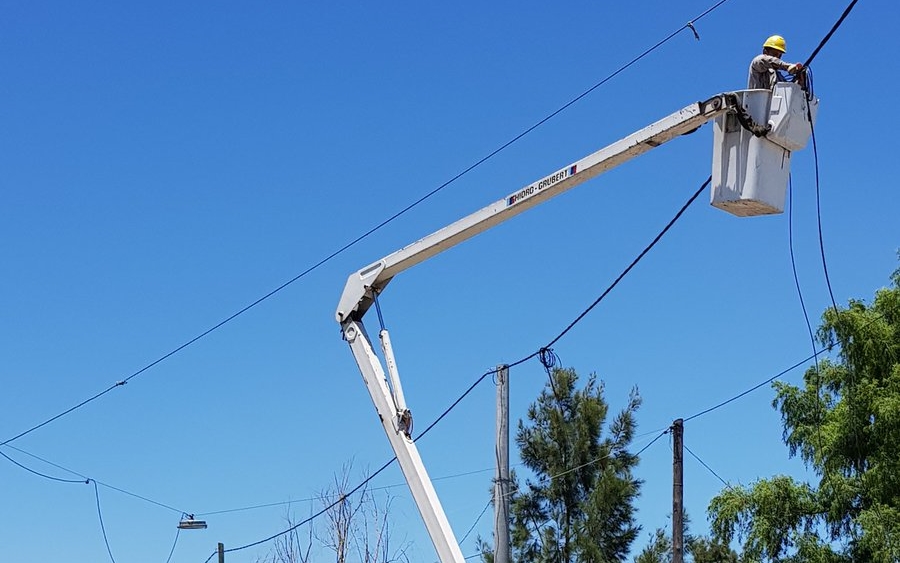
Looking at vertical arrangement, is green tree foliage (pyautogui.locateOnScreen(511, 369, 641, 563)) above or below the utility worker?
above

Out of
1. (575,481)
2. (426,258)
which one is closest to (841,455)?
(575,481)

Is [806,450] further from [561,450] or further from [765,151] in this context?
[765,151]

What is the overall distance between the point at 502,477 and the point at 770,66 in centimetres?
741

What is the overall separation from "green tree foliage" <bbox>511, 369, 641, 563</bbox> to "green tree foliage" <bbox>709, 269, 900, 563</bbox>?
6.59ft

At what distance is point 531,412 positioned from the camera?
3022 cm

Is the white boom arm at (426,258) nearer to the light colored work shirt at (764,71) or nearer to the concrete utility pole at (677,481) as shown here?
the light colored work shirt at (764,71)

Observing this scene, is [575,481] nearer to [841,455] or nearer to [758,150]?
[841,455]

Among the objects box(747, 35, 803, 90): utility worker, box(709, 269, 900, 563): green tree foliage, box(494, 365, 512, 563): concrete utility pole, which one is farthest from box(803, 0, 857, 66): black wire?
box(709, 269, 900, 563): green tree foliage

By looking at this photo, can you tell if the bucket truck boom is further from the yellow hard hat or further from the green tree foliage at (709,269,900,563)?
the green tree foliage at (709,269,900,563)

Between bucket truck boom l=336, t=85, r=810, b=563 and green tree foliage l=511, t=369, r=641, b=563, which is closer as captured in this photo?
bucket truck boom l=336, t=85, r=810, b=563

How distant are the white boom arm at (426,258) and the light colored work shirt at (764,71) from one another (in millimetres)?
346

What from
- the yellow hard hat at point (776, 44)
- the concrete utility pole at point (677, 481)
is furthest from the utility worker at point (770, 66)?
the concrete utility pole at point (677, 481)

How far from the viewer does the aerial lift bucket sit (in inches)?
429

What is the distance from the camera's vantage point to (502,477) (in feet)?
56.1
